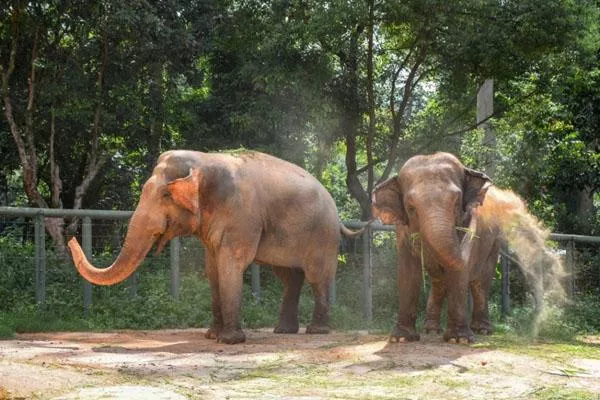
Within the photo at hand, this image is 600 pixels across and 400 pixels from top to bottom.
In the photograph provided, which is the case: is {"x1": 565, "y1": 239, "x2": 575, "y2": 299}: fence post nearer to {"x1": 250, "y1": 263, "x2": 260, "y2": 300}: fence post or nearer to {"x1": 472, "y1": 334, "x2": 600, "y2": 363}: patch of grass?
{"x1": 250, "y1": 263, "x2": 260, "y2": 300}: fence post

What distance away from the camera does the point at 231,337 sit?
9.83 metres

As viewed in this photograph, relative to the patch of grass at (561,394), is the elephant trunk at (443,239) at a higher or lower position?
higher

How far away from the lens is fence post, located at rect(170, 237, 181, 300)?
496 inches

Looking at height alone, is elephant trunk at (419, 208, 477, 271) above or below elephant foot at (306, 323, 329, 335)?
above

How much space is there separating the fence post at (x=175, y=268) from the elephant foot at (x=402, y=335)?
379 centimetres

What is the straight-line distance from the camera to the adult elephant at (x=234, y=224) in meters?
9.89

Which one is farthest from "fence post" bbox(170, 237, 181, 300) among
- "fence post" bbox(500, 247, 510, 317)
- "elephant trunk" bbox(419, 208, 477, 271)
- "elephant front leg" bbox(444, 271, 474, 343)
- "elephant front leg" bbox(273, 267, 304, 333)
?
"fence post" bbox(500, 247, 510, 317)

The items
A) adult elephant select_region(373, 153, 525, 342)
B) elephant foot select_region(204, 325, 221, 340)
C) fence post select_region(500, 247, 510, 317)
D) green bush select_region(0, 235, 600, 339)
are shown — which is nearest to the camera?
adult elephant select_region(373, 153, 525, 342)

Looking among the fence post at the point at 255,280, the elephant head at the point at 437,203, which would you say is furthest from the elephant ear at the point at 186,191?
the fence post at the point at 255,280

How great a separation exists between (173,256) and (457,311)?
4275 millimetres

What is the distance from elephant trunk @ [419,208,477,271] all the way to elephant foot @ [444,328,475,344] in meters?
0.62

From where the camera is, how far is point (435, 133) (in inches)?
768

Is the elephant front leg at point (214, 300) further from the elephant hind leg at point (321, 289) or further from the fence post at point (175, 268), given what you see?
the fence post at point (175, 268)

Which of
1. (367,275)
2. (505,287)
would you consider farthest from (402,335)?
(505,287)
